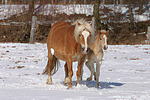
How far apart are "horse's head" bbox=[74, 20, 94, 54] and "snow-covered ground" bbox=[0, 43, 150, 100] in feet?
3.92

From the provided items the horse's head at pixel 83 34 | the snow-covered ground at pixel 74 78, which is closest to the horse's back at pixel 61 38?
the horse's head at pixel 83 34

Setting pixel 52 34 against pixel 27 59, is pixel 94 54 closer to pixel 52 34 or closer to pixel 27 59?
pixel 52 34

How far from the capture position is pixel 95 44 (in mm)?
9461

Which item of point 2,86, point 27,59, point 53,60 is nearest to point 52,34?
point 53,60

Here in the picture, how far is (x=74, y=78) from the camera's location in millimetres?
11328

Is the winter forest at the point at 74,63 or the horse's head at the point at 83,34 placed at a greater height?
the horse's head at the point at 83,34

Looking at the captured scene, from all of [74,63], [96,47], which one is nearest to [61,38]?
[96,47]

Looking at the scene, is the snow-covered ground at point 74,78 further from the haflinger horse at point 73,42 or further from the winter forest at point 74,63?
the haflinger horse at point 73,42

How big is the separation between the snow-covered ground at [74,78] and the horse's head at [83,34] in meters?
1.19

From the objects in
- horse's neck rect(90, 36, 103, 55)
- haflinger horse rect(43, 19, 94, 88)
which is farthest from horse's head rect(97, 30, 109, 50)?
haflinger horse rect(43, 19, 94, 88)

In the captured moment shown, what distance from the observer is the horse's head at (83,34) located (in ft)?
26.7

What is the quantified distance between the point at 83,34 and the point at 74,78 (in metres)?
3.38

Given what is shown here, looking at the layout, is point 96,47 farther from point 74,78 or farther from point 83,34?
point 74,78

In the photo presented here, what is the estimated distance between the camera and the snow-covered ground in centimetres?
717
